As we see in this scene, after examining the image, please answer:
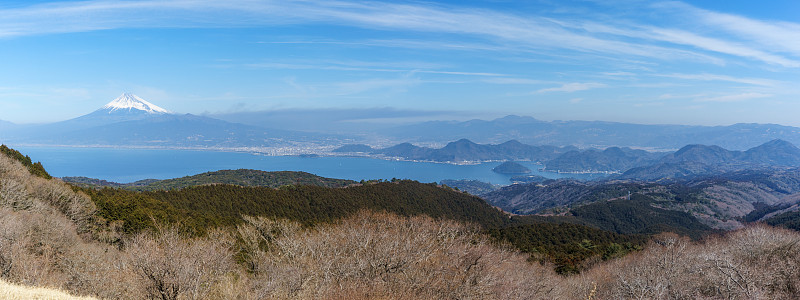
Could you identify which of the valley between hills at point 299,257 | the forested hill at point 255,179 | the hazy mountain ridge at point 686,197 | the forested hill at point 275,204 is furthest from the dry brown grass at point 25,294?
the hazy mountain ridge at point 686,197

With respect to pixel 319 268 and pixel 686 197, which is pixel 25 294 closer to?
pixel 319 268

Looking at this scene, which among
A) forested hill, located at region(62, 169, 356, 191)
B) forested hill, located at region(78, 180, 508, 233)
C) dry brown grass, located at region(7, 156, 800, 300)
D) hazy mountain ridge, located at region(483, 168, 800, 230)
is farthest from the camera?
hazy mountain ridge, located at region(483, 168, 800, 230)

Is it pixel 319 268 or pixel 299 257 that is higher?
pixel 319 268

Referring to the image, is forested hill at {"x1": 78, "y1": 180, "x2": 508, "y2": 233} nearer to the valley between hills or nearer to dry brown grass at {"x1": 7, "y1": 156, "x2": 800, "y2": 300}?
the valley between hills

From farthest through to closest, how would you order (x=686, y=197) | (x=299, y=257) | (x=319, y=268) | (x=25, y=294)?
(x=686, y=197)
(x=299, y=257)
(x=319, y=268)
(x=25, y=294)

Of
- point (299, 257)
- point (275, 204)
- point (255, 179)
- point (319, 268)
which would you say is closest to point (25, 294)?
point (319, 268)

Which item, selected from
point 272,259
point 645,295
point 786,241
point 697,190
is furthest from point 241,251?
point 697,190

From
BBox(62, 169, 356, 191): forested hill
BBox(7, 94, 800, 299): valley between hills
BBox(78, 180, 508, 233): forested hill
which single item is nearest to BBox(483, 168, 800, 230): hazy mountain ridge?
BBox(78, 180, 508, 233): forested hill

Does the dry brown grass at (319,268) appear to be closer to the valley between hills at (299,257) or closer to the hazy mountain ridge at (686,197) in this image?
the valley between hills at (299,257)

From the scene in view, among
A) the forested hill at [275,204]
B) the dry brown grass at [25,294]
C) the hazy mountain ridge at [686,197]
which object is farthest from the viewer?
the hazy mountain ridge at [686,197]

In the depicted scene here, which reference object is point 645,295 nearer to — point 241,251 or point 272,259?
point 272,259

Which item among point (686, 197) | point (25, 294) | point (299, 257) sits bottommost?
point (686, 197)

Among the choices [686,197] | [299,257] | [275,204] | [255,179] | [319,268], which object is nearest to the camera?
[319,268]

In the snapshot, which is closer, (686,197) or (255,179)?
(255,179)
